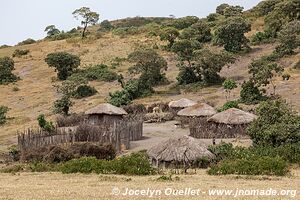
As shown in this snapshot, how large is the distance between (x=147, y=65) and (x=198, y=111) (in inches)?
547

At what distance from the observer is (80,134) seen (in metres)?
27.5

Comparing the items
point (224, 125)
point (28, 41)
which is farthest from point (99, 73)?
point (28, 41)

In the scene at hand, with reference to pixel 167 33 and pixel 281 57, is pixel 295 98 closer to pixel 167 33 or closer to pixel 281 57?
pixel 281 57

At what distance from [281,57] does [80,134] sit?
26.4m

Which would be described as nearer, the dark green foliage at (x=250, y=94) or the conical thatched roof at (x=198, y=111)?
the conical thatched roof at (x=198, y=111)

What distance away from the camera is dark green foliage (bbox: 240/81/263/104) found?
3806 cm

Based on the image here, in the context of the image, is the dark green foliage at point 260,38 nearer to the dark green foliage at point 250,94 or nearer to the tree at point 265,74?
the tree at point 265,74

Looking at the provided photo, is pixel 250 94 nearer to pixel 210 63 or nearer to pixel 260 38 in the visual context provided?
pixel 210 63

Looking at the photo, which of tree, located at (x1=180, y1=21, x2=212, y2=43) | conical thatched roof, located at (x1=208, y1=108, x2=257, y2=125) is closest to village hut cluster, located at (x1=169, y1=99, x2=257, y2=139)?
conical thatched roof, located at (x1=208, y1=108, x2=257, y2=125)

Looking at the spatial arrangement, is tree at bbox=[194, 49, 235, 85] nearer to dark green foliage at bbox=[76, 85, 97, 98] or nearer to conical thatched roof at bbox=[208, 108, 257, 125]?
dark green foliage at bbox=[76, 85, 97, 98]

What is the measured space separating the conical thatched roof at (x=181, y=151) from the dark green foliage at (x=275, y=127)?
3.44 metres

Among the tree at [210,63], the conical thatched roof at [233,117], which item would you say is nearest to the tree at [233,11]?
the tree at [210,63]

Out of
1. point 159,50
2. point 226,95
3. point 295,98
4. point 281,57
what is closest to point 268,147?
point 295,98

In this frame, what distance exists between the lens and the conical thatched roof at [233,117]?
29.7 meters
